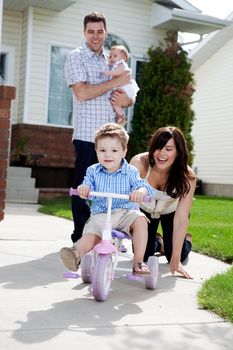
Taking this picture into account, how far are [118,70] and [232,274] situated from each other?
1949 mm

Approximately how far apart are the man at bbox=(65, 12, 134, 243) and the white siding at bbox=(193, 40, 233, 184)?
12213 millimetres

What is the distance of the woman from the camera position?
450 cm

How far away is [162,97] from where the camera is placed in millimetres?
13328

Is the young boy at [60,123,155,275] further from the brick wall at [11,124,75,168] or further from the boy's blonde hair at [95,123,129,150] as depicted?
the brick wall at [11,124,75,168]

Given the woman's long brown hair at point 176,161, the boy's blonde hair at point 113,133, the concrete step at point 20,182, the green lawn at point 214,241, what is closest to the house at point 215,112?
the green lawn at point 214,241

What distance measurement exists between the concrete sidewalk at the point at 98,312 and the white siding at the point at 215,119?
12576 mm

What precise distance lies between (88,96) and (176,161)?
999mm

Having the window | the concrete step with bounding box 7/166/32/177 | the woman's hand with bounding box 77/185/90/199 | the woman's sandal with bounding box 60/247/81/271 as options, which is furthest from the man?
the window

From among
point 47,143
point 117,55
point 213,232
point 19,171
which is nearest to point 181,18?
point 47,143

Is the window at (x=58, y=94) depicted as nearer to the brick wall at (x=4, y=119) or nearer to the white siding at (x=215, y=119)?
the white siding at (x=215, y=119)

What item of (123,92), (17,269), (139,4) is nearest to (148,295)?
(17,269)

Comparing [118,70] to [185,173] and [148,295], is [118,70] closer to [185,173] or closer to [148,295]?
[185,173]

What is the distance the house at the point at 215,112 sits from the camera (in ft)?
57.1

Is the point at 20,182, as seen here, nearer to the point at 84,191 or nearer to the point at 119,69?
the point at 119,69
